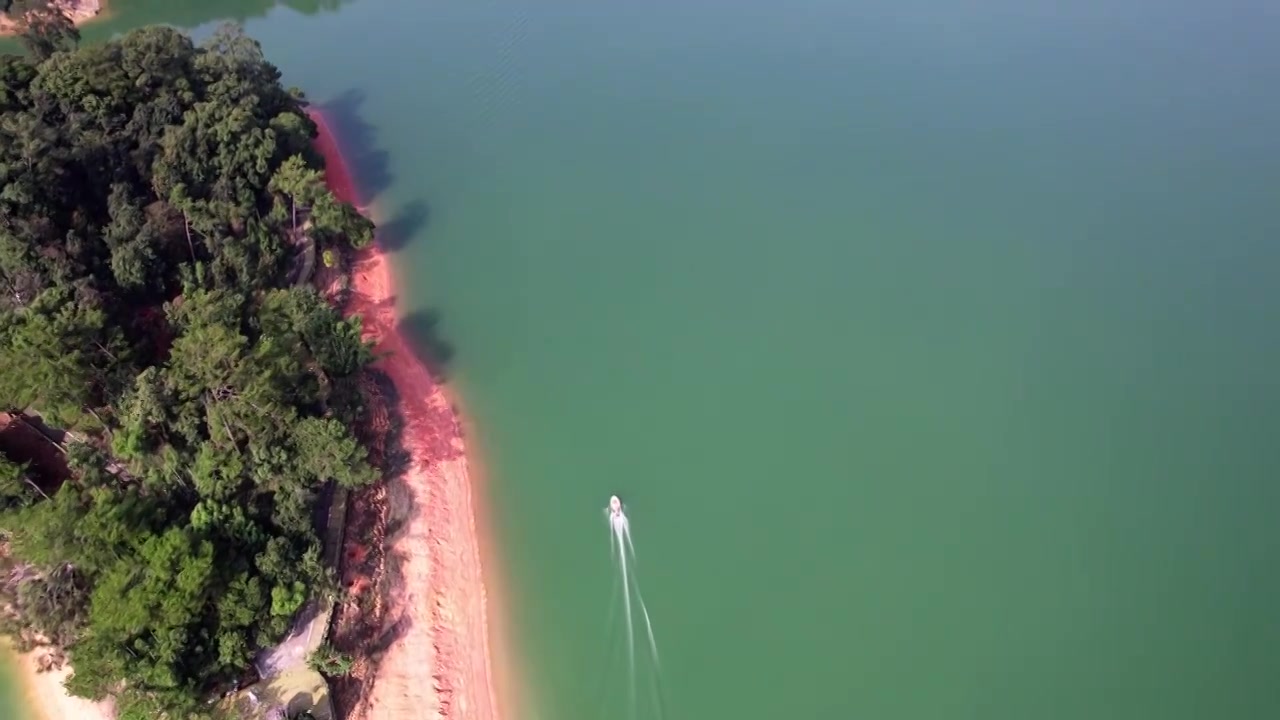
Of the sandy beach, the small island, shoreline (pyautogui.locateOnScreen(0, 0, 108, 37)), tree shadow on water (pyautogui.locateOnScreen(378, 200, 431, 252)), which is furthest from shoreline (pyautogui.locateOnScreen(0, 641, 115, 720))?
shoreline (pyautogui.locateOnScreen(0, 0, 108, 37))

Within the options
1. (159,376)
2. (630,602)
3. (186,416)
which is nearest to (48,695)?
(186,416)

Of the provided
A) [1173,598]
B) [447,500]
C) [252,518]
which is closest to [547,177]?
[447,500]

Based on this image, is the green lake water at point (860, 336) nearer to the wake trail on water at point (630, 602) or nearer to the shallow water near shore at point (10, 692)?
the wake trail on water at point (630, 602)

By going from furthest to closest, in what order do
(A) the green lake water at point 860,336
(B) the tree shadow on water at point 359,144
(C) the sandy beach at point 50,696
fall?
(B) the tree shadow on water at point 359,144
(A) the green lake water at point 860,336
(C) the sandy beach at point 50,696

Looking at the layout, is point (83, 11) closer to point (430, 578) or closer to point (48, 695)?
point (48, 695)

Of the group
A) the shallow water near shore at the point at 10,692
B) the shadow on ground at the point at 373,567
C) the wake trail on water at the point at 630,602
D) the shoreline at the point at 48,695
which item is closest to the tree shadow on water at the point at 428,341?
the shadow on ground at the point at 373,567

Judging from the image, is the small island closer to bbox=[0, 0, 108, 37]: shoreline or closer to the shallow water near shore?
the shallow water near shore
